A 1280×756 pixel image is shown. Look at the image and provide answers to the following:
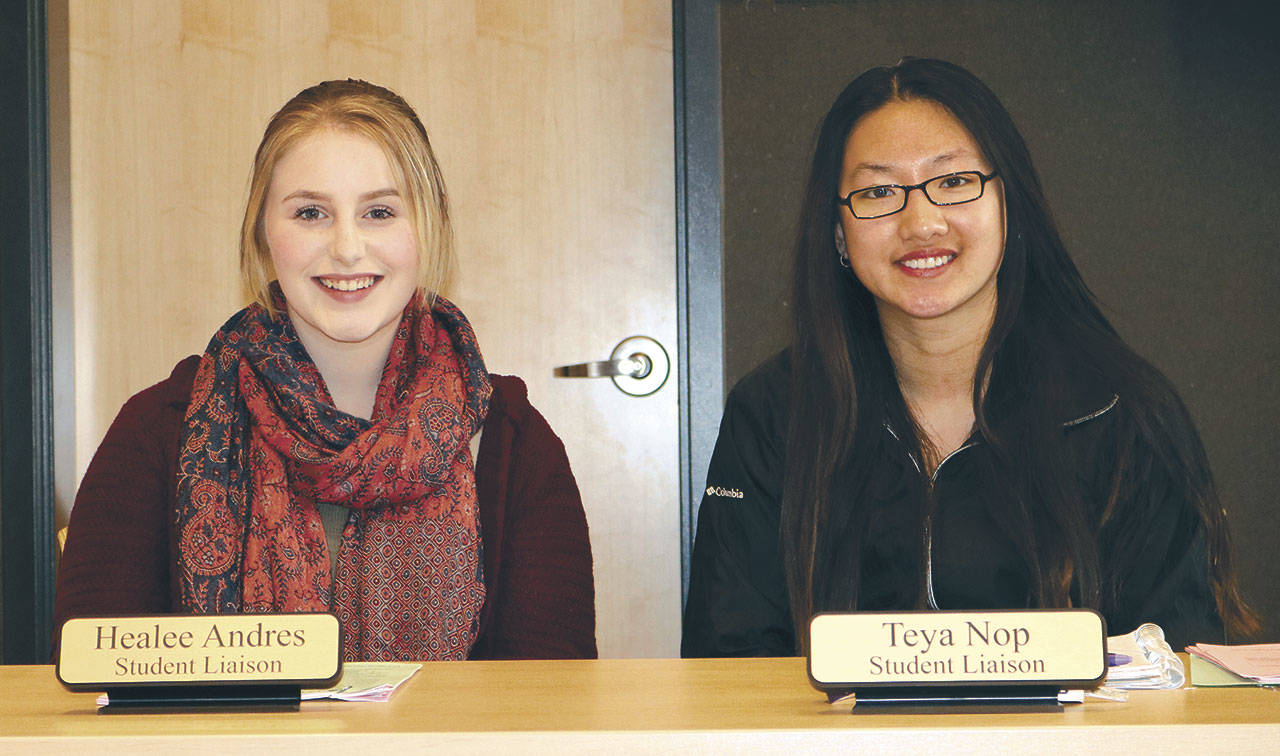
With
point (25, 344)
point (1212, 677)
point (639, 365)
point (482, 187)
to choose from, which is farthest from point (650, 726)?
point (25, 344)

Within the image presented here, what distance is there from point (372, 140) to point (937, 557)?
881 mm

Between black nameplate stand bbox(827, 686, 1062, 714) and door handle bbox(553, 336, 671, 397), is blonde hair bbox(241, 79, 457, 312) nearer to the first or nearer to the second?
door handle bbox(553, 336, 671, 397)

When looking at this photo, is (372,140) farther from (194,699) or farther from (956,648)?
(956,648)

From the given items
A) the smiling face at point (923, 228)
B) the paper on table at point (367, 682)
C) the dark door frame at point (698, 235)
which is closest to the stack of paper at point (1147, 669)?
the paper on table at point (367, 682)

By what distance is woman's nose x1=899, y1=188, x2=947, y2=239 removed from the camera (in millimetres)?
1477

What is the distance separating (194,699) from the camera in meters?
0.75

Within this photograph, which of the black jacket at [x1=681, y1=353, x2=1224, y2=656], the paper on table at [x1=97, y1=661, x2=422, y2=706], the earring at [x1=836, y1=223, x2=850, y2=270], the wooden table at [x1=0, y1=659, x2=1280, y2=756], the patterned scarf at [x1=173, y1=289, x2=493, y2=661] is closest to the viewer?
the wooden table at [x1=0, y1=659, x2=1280, y2=756]

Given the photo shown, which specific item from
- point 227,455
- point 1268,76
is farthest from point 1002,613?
point 1268,76

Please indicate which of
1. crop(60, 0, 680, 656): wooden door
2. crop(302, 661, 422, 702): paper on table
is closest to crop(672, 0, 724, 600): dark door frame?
crop(60, 0, 680, 656): wooden door

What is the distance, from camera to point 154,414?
61.1 inches

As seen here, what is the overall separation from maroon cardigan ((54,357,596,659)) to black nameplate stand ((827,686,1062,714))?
79cm

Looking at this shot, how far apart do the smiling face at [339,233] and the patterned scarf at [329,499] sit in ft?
0.33

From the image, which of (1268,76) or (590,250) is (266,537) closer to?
(590,250)

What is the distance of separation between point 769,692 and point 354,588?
845 mm
